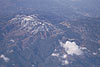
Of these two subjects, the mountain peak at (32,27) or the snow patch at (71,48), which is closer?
the snow patch at (71,48)

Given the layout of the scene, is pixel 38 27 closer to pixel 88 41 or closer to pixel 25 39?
pixel 25 39

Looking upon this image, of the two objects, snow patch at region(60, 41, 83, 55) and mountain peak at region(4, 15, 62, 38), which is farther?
mountain peak at region(4, 15, 62, 38)

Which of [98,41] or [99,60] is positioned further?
[98,41]

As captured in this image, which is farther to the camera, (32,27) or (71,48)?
(32,27)

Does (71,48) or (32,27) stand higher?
(32,27)

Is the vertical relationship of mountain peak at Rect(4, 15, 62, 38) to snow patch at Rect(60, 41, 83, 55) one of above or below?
above

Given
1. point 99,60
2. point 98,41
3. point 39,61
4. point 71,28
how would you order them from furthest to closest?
point 71,28, point 98,41, point 99,60, point 39,61

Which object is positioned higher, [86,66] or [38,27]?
[38,27]

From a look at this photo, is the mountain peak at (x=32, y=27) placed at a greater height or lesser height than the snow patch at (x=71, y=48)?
greater

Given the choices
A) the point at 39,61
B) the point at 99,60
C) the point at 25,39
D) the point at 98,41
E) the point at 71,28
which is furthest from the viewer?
the point at 71,28

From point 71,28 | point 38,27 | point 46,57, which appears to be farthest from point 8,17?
point 46,57
